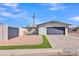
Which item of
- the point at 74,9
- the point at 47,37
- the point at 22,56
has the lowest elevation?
the point at 22,56

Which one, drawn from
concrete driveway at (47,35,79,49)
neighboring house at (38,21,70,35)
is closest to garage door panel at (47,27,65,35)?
neighboring house at (38,21,70,35)

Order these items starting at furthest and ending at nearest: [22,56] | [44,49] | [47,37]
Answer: [47,37] → [44,49] → [22,56]

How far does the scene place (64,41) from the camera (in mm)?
13516

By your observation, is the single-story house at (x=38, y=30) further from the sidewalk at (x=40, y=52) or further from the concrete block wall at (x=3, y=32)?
the sidewalk at (x=40, y=52)

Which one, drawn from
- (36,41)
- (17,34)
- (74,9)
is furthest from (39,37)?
(74,9)

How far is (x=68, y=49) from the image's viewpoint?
13.1m

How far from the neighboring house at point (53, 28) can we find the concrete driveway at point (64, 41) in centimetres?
27

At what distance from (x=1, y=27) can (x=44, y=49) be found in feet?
10.9

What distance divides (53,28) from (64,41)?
108 centimetres

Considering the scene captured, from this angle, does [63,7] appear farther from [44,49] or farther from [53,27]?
[44,49]

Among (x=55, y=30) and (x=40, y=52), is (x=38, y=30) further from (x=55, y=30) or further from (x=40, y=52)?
(x=40, y=52)

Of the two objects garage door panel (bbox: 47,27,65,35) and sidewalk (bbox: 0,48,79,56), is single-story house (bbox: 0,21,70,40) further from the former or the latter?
sidewalk (bbox: 0,48,79,56)

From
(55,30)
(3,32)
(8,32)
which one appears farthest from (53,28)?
(3,32)

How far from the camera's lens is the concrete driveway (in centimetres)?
1332
